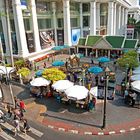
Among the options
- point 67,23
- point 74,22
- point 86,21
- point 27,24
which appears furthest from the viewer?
point 86,21

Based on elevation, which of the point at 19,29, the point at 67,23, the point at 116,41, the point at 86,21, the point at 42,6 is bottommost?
the point at 116,41

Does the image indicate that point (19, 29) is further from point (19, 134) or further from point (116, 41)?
point (19, 134)

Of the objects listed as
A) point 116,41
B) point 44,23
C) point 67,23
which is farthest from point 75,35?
point 116,41

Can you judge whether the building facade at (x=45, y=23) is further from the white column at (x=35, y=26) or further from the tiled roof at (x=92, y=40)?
the tiled roof at (x=92, y=40)

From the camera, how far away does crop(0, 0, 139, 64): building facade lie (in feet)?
116

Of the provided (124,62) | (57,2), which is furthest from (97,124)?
(57,2)

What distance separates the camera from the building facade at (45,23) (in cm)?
3541

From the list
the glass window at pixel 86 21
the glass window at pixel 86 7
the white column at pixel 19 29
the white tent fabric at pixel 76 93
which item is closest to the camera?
the white tent fabric at pixel 76 93

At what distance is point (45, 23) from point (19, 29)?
12031mm

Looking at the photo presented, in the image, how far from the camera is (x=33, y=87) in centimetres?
2384

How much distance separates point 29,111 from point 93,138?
753 centimetres

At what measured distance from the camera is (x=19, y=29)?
34.8 meters

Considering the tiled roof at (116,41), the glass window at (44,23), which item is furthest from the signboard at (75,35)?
the tiled roof at (116,41)

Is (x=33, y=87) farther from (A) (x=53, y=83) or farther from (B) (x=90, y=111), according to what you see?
(B) (x=90, y=111)
